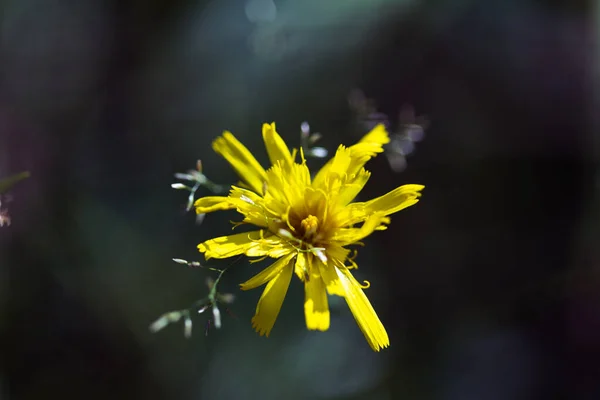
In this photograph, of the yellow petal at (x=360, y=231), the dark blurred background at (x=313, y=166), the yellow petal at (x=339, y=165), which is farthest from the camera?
the dark blurred background at (x=313, y=166)

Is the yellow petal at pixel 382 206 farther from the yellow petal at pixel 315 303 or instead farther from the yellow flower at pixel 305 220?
the yellow petal at pixel 315 303

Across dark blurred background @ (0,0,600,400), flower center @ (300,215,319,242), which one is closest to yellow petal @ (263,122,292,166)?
flower center @ (300,215,319,242)

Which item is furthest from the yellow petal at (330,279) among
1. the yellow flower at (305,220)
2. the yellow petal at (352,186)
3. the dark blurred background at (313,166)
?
the dark blurred background at (313,166)

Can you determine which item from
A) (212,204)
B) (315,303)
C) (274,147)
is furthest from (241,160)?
(315,303)
